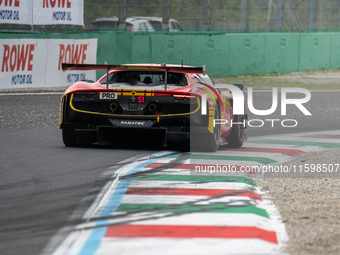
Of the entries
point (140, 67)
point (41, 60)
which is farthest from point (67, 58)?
point (140, 67)

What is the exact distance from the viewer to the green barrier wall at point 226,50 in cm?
2373

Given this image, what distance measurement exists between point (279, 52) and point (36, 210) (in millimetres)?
23355

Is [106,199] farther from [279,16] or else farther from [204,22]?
[279,16]

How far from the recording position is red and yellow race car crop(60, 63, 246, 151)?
9.75 meters

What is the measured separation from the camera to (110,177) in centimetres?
790

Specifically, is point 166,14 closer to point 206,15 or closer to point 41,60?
point 206,15

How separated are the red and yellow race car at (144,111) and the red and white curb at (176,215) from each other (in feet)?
1.96

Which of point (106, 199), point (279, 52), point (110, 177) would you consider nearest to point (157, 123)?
point (110, 177)

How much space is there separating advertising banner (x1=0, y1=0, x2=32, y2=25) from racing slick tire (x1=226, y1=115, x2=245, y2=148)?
37.0 ft

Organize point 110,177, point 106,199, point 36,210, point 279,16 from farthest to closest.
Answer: point 279,16 → point 110,177 → point 106,199 → point 36,210

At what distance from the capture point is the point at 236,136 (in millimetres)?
11227

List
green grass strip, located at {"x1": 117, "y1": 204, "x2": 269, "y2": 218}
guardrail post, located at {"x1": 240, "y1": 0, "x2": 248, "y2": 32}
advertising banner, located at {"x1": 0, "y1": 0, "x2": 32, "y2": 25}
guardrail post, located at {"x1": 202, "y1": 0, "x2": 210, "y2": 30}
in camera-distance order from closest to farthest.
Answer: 1. green grass strip, located at {"x1": 117, "y1": 204, "x2": 269, "y2": 218}
2. advertising banner, located at {"x1": 0, "y1": 0, "x2": 32, "y2": 25}
3. guardrail post, located at {"x1": 202, "y1": 0, "x2": 210, "y2": 30}
4. guardrail post, located at {"x1": 240, "y1": 0, "x2": 248, "y2": 32}

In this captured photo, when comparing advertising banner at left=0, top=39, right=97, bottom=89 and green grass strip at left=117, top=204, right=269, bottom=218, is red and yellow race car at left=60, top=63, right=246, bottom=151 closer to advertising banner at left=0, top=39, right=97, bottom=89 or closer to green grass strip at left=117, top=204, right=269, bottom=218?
green grass strip at left=117, top=204, right=269, bottom=218

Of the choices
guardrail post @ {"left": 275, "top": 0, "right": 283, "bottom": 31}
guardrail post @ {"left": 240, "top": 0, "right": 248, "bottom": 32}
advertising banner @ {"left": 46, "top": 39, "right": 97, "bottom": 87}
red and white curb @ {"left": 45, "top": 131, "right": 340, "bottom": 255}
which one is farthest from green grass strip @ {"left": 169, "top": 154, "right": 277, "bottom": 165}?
guardrail post @ {"left": 275, "top": 0, "right": 283, "bottom": 31}
